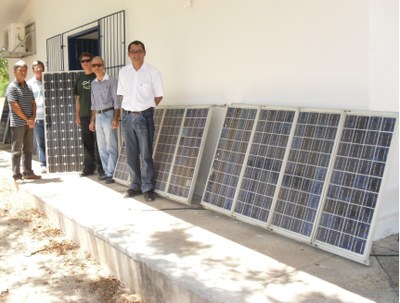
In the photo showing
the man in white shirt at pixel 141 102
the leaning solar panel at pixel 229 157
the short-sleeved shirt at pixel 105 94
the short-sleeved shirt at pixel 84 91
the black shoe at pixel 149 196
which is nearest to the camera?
the leaning solar panel at pixel 229 157

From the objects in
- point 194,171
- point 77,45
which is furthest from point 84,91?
point 77,45

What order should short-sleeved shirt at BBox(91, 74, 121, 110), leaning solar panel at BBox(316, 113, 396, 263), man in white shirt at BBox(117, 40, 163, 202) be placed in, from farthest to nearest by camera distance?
short-sleeved shirt at BBox(91, 74, 121, 110)
man in white shirt at BBox(117, 40, 163, 202)
leaning solar panel at BBox(316, 113, 396, 263)

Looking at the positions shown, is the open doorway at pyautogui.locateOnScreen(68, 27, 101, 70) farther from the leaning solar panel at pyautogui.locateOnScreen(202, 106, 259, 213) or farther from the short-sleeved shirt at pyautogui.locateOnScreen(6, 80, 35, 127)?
the leaning solar panel at pyautogui.locateOnScreen(202, 106, 259, 213)

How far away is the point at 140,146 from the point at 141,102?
20.6 inches

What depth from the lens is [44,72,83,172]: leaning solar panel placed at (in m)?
6.66

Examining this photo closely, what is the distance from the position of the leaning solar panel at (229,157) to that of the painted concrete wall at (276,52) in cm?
24

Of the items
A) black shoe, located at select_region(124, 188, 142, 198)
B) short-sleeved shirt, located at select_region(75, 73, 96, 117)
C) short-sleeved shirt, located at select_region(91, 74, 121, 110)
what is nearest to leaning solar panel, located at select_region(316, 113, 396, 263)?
black shoe, located at select_region(124, 188, 142, 198)

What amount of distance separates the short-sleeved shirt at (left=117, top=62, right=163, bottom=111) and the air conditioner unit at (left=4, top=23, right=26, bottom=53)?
6.68m

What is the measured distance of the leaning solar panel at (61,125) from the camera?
6664 millimetres

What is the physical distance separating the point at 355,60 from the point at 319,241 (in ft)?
5.02

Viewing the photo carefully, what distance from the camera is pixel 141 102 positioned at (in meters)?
4.93

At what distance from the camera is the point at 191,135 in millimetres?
5039

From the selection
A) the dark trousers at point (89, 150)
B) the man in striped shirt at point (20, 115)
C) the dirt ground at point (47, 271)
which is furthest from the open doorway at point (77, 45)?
the dirt ground at point (47, 271)

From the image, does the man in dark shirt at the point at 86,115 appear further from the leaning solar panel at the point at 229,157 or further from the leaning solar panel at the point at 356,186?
the leaning solar panel at the point at 356,186
